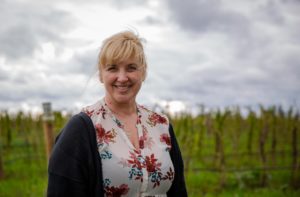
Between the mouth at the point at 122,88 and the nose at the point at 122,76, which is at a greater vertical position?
the nose at the point at 122,76

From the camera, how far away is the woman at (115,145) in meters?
1.93

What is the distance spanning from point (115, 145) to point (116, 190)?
230mm

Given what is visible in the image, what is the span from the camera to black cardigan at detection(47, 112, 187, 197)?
1.91 m

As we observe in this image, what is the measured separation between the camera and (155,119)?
237 cm

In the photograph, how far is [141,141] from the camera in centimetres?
214

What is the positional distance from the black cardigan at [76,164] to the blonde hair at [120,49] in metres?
0.35

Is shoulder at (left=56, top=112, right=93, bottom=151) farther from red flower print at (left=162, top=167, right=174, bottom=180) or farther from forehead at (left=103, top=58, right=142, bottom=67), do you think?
red flower print at (left=162, top=167, right=174, bottom=180)

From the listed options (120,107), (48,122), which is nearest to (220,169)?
(48,122)

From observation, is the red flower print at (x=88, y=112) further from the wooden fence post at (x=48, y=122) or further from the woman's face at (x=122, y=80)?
the wooden fence post at (x=48, y=122)

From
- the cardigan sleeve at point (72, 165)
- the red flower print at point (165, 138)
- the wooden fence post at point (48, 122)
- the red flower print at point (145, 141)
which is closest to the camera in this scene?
the cardigan sleeve at point (72, 165)

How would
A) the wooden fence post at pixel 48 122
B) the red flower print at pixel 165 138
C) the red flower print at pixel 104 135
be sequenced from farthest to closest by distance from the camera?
the wooden fence post at pixel 48 122 → the red flower print at pixel 165 138 → the red flower print at pixel 104 135

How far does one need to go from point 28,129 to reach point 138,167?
50.1 feet

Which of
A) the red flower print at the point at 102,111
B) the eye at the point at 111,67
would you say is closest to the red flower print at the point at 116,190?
the red flower print at the point at 102,111

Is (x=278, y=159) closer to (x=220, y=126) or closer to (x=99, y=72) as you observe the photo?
(x=220, y=126)
